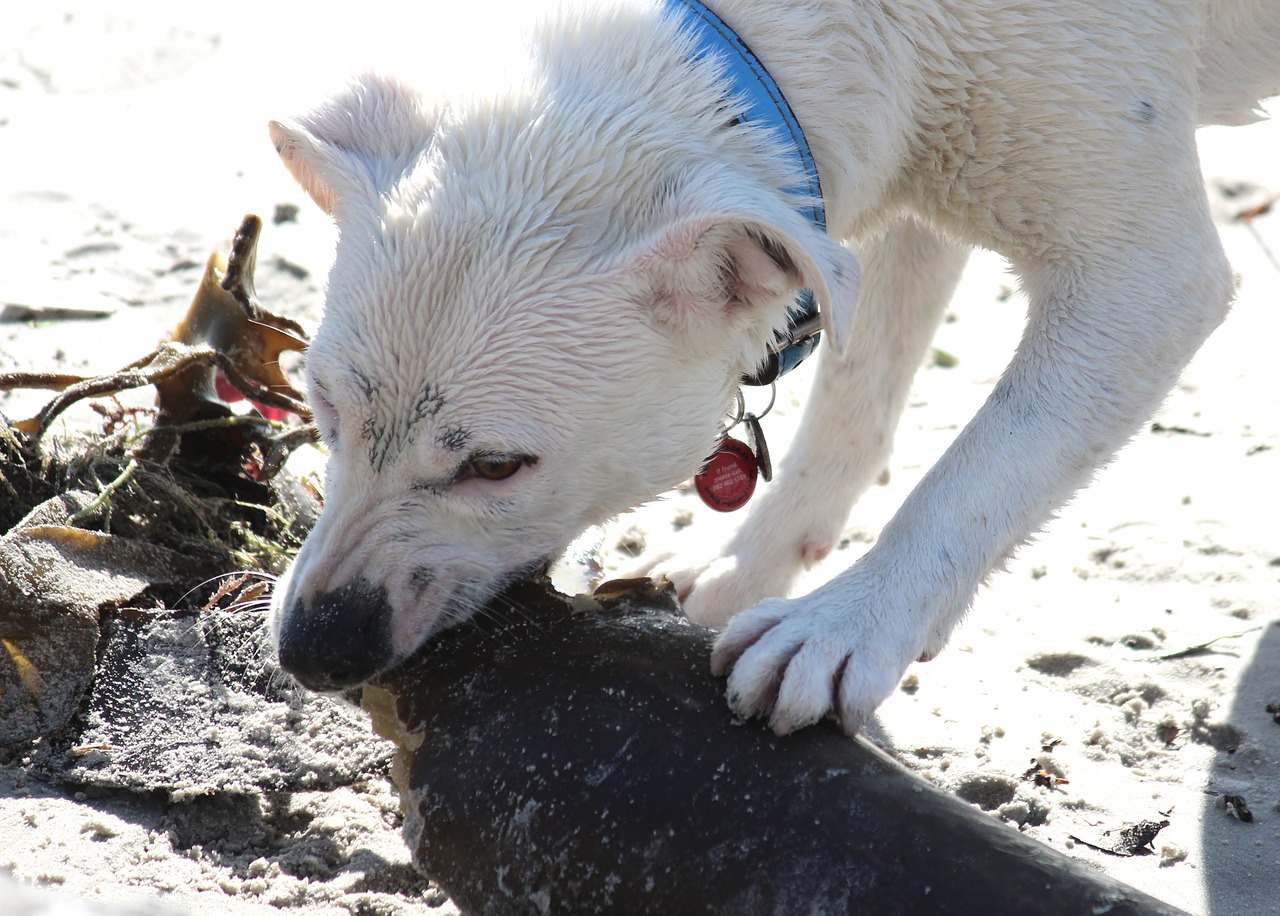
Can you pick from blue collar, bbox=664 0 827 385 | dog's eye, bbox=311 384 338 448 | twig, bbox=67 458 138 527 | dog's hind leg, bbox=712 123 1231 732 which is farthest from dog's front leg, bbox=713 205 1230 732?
twig, bbox=67 458 138 527

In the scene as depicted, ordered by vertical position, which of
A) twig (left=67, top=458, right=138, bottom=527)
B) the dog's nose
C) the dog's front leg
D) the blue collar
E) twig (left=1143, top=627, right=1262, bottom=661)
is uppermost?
the blue collar

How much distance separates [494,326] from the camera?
2.46 m

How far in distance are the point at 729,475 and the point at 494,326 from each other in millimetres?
1003

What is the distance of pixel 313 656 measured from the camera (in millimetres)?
2422

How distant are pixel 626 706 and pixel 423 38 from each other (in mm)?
1620

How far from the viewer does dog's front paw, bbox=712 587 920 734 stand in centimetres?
225

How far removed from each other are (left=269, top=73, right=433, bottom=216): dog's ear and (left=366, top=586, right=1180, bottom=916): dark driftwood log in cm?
103

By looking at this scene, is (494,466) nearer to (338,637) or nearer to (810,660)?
(338,637)

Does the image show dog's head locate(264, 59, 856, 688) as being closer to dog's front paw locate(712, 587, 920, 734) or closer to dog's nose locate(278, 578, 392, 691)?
dog's nose locate(278, 578, 392, 691)

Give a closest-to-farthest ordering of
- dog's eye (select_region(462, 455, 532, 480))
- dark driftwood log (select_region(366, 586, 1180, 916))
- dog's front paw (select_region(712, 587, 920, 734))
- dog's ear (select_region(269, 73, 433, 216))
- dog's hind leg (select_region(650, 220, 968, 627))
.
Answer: dark driftwood log (select_region(366, 586, 1180, 916))
dog's front paw (select_region(712, 587, 920, 734))
dog's eye (select_region(462, 455, 532, 480))
dog's ear (select_region(269, 73, 433, 216))
dog's hind leg (select_region(650, 220, 968, 627))

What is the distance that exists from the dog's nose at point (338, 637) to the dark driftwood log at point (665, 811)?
0.14m

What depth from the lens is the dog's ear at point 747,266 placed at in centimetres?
233

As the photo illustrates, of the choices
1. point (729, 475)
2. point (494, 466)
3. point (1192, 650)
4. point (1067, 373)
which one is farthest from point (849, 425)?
point (494, 466)

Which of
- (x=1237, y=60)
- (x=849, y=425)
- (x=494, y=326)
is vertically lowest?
(x=849, y=425)
